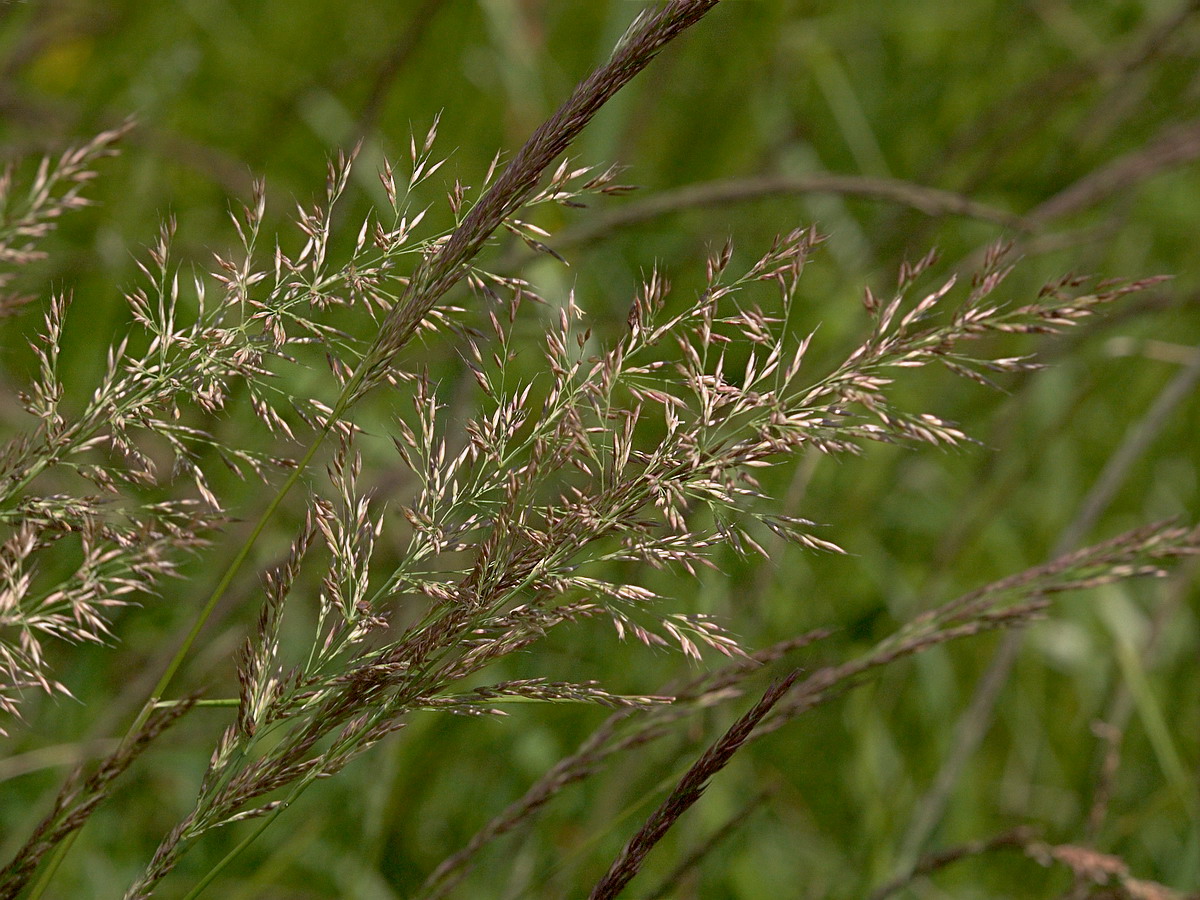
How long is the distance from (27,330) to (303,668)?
68.5 inches

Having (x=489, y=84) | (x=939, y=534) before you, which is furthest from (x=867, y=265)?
(x=489, y=84)

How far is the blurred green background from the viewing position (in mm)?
1839

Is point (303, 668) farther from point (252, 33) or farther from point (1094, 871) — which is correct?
point (252, 33)

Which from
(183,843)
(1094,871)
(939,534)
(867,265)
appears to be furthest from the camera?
(939,534)

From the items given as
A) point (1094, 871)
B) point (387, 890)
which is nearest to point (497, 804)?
point (387, 890)

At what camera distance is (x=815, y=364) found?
6.95 ft

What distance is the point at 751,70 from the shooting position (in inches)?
114

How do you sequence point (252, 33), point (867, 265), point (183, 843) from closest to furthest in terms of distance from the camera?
point (183, 843) < point (867, 265) < point (252, 33)

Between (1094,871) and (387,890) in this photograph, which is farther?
(387,890)

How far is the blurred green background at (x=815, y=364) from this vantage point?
6.03 feet

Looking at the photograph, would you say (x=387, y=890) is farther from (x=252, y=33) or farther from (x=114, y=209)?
(x=252, y=33)

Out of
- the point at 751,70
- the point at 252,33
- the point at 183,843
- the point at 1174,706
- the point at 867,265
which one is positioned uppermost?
the point at 252,33

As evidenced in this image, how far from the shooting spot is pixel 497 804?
6.36 ft

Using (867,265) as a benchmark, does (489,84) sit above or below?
above
